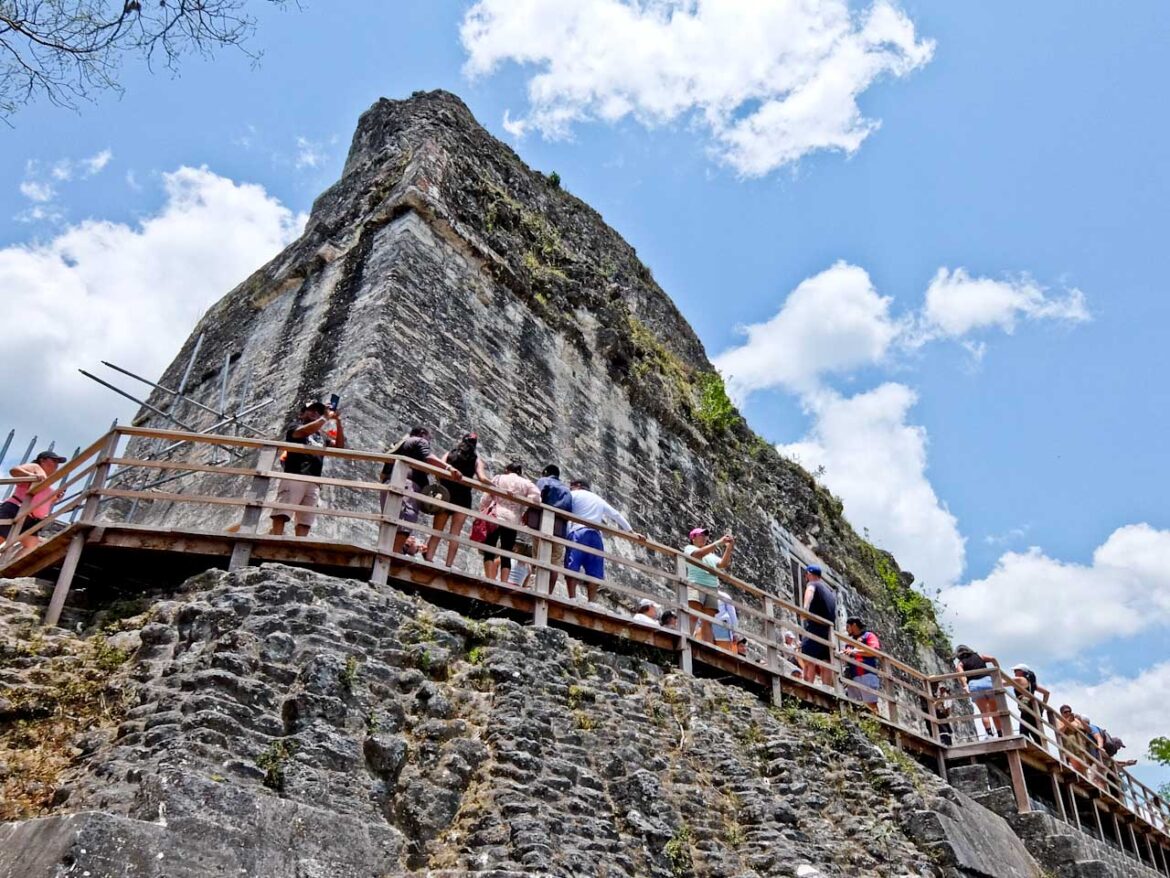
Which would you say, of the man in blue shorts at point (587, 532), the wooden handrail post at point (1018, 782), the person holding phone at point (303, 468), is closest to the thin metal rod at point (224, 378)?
the person holding phone at point (303, 468)

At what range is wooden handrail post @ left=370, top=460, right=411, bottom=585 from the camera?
6.84 meters

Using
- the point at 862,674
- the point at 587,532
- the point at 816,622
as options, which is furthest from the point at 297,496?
the point at 862,674

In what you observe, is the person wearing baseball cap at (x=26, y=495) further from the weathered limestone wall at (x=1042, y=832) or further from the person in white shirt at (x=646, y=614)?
the weathered limestone wall at (x=1042, y=832)

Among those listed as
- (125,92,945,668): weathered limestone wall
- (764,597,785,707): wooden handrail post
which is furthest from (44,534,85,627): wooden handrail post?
(764,597,785,707): wooden handrail post

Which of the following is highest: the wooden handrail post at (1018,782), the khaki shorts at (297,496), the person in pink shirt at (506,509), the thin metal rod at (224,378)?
the thin metal rod at (224,378)

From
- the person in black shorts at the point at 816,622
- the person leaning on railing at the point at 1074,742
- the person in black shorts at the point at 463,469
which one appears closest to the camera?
the person in black shorts at the point at 463,469

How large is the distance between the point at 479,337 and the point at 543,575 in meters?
4.73

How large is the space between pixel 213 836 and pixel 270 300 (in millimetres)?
9344

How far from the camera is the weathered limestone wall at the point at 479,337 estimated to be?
34.4 ft

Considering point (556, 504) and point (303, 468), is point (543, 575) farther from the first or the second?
point (303, 468)

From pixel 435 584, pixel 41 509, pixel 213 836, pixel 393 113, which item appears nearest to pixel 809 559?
pixel 393 113

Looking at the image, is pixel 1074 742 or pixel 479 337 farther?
pixel 1074 742

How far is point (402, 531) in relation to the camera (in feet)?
27.2

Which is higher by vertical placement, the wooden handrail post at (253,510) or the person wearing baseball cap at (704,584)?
the person wearing baseball cap at (704,584)
